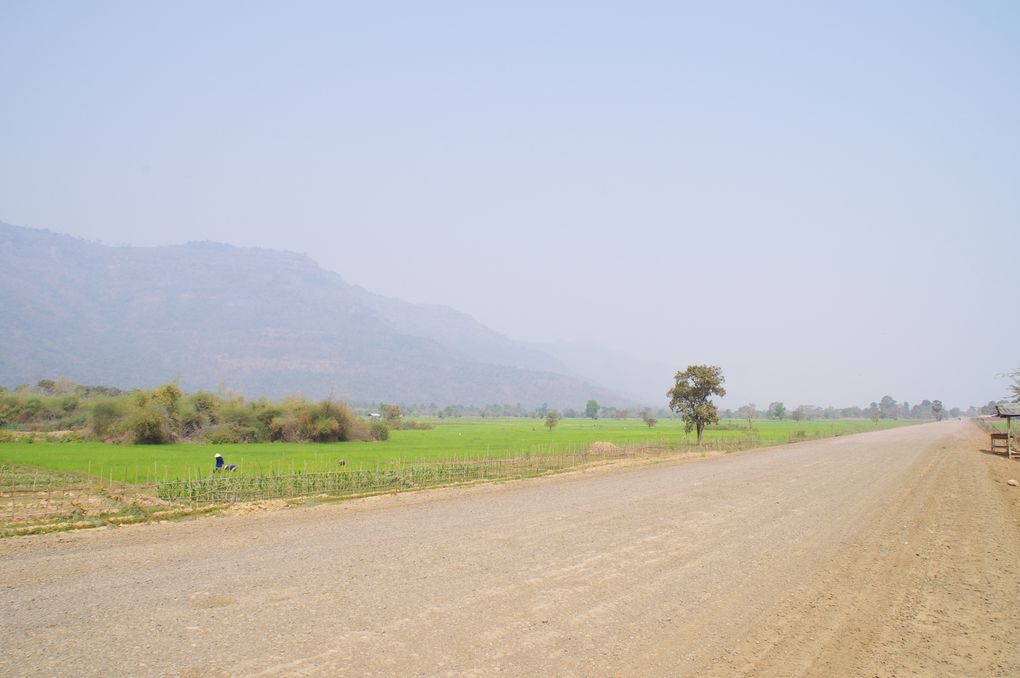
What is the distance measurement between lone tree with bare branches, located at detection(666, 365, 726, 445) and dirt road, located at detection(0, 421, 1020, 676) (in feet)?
116

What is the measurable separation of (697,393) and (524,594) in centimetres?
4634

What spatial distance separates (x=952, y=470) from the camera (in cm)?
3097

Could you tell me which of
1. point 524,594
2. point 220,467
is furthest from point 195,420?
point 524,594

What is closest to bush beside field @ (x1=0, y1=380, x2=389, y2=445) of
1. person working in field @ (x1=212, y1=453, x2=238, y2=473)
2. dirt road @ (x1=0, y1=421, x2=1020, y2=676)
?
person working in field @ (x1=212, y1=453, x2=238, y2=473)

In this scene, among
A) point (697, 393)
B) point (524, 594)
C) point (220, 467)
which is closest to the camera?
point (524, 594)

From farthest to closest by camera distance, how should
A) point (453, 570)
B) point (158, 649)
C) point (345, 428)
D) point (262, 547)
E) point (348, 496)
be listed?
1. point (345, 428)
2. point (348, 496)
3. point (262, 547)
4. point (453, 570)
5. point (158, 649)

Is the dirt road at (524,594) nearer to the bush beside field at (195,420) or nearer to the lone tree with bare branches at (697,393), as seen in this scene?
the lone tree with bare branches at (697,393)

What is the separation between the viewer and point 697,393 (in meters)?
53.1

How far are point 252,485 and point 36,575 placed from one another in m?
12.2

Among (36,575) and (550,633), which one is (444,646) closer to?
(550,633)

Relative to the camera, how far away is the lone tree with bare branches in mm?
52750

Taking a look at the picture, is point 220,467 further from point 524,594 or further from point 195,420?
point 195,420

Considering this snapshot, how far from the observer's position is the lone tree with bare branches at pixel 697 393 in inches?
2077

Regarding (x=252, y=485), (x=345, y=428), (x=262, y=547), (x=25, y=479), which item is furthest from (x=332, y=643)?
(x=345, y=428)
